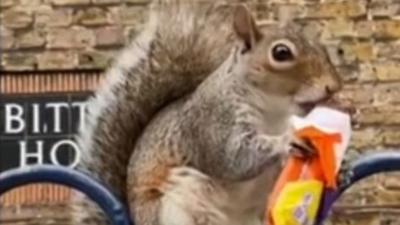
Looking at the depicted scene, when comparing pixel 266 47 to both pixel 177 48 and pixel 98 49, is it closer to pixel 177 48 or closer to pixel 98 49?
pixel 177 48

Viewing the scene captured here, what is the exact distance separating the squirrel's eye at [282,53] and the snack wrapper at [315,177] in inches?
13.6

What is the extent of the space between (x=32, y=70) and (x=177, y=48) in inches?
106

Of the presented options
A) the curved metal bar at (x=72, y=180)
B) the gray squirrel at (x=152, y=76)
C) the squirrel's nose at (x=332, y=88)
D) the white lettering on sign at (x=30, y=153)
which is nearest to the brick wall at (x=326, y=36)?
the white lettering on sign at (x=30, y=153)

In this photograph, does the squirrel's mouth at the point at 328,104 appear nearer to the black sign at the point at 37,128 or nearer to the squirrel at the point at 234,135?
the squirrel at the point at 234,135

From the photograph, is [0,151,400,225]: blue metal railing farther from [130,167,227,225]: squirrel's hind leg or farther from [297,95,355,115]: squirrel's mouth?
[130,167,227,225]: squirrel's hind leg

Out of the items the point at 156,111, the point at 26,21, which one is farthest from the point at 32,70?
the point at 156,111

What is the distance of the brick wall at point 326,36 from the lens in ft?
18.3

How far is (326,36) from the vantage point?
556 cm

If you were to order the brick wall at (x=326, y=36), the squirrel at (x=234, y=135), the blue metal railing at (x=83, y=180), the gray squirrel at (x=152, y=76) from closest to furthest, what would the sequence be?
the blue metal railing at (x=83, y=180) < the squirrel at (x=234, y=135) < the gray squirrel at (x=152, y=76) < the brick wall at (x=326, y=36)

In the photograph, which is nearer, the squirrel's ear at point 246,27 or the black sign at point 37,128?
the squirrel's ear at point 246,27

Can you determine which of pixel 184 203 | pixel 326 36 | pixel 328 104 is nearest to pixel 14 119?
pixel 326 36

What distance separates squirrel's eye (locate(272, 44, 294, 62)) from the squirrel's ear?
0.14 feet

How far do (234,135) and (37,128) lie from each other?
9.72 feet

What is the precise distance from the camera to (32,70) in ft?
18.4
